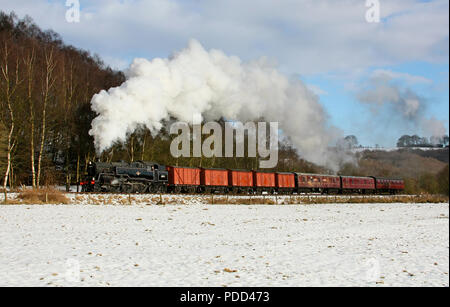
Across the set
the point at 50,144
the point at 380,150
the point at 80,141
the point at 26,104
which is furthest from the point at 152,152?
the point at 380,150

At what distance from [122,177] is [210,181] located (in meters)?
10.8

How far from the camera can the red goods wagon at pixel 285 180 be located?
46344 mm

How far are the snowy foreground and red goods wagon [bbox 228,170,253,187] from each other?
68.7 ft

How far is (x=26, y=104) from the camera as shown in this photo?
37.2 metres

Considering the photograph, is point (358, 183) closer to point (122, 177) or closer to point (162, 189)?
point (162, 189)

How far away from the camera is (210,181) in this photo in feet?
137

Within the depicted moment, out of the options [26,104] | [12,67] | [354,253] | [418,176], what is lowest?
[354,253]

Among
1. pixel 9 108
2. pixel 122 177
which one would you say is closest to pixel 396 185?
pixel 122 177

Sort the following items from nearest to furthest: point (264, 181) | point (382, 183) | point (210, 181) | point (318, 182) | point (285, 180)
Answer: point (210, 181) < point (264, 181) < point (285, 180) < point (318, 182) < point (382, 183)

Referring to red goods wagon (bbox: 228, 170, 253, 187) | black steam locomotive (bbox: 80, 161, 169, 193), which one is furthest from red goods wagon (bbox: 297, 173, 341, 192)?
black steam locomotive (bbox: 80, 161, 169, 193)

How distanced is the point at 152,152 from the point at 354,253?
3364cm

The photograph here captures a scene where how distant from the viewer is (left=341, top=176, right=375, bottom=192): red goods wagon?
50094mm

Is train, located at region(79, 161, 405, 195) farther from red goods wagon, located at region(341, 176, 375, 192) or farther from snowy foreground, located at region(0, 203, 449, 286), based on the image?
snowy foreground, located at region(0, 203, 449, 286)
